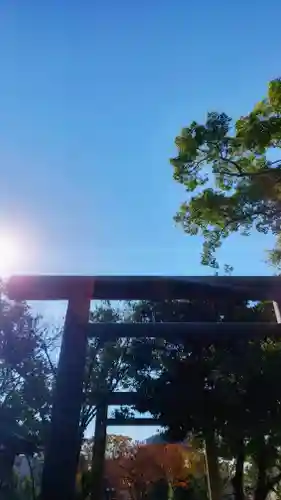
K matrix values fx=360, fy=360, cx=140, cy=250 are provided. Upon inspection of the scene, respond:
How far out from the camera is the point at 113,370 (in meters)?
11.8

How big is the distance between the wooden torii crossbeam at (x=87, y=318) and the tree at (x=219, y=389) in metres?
5.07

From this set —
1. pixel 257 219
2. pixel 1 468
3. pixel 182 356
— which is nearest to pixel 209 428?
pixel 182 356

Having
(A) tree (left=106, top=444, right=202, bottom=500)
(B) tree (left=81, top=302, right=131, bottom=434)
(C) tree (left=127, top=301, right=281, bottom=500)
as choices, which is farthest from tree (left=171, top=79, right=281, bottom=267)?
(A) tree (left=106, top=444, right=202, bottom=500)

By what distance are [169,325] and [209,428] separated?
6883 millimetres

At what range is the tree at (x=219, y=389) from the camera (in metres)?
8.95

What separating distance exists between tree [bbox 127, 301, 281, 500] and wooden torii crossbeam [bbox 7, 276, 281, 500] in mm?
5075

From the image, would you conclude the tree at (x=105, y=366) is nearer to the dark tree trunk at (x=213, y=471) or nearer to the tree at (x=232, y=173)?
the dark tree trunk at (x=213, y=471)

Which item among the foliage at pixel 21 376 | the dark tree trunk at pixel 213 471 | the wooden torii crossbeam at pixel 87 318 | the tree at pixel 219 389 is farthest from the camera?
the foliage at pixel 21 376

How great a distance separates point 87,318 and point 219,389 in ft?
23.0

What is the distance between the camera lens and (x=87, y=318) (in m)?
3.19

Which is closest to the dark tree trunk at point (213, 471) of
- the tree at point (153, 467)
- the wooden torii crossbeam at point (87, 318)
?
the tree at point (153, 467)

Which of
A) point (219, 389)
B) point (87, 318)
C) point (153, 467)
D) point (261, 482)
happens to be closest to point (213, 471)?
point (261, 482)

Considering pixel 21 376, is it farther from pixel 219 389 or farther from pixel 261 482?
pixel 261 482

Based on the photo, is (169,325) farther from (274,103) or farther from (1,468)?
(1,468)
